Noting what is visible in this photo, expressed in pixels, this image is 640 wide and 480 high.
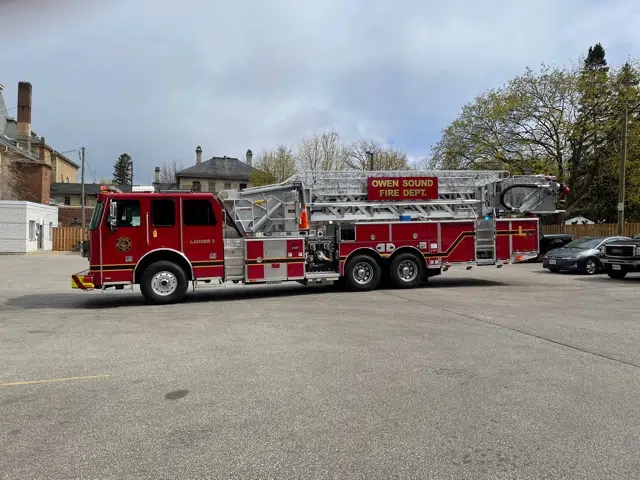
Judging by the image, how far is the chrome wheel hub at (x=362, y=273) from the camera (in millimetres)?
13633

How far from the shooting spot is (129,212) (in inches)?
459

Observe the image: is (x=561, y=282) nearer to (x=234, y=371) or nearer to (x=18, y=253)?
(x=234, y=371)

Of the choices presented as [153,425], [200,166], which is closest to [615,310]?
[153,425]

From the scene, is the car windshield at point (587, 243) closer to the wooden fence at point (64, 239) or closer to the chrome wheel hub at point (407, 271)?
the chrome wheel hub at point (407, 271)

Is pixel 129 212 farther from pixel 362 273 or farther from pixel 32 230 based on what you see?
pixel 32 230

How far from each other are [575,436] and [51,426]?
162 inches

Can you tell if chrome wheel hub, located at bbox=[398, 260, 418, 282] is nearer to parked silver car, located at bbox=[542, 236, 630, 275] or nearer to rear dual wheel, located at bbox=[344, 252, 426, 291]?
rear dual wheel, located at bbox=[344, 252, 426, 291]

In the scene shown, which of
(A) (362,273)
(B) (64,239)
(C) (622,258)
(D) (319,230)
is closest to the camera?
(D) (319,230)

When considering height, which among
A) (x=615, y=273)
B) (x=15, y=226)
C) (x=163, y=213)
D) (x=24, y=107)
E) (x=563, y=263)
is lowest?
(x=615, y=273)

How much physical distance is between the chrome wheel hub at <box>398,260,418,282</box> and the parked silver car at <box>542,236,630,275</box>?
796 cm

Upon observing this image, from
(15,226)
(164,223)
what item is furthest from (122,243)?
(15,226)

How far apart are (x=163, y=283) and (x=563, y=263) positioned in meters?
14.5

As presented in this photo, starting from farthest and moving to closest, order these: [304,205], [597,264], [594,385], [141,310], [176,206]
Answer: [597,264]
[304,205]
[176,206]
[141,310]
[594,385]

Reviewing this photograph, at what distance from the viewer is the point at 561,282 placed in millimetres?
15812
